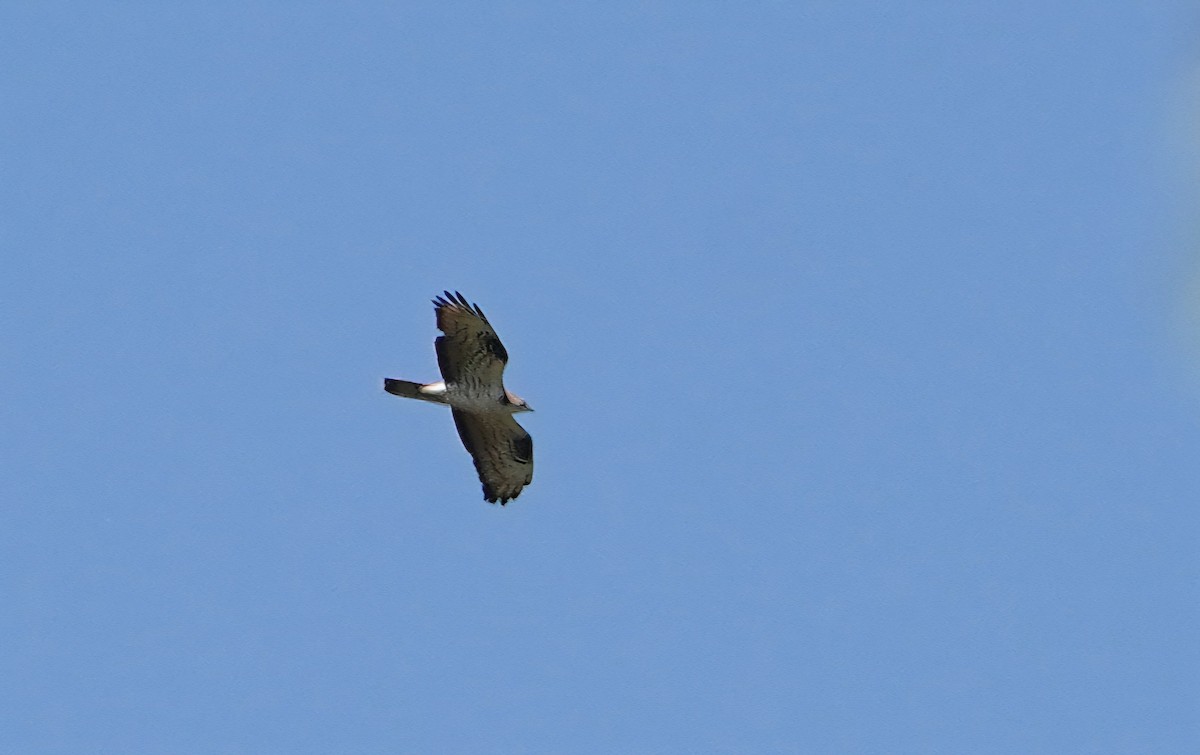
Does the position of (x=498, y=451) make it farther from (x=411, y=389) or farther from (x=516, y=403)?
(x=411, y=389)

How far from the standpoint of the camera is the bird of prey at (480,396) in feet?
95.2

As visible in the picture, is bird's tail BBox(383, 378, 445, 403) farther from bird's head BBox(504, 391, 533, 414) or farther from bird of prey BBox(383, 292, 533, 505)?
bird's head BBox(504, 391, 533, 414)

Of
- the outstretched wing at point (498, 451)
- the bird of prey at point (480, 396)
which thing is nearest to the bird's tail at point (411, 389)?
the bird of prey at point (480, 396)

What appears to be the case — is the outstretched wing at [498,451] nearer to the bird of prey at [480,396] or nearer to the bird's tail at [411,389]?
the bird of prey at [480,396]

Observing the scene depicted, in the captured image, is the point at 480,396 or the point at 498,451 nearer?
the point at 480,396

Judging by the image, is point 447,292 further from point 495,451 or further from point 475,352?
point 495,451

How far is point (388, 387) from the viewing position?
29.4 meters

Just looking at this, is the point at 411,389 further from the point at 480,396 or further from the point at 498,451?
the point at 498,451

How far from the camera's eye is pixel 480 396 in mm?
29859

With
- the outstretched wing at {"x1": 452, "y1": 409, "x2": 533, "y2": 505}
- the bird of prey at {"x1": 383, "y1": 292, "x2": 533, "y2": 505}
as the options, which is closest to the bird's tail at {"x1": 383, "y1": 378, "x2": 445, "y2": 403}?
the bird of prey at {"x1": 383, "y1": 292, "x2": 533, "y2": 505}

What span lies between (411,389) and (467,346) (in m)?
1.02

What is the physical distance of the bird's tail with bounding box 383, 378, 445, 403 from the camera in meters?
29.4

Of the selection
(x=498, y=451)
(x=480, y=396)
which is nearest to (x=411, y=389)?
(x=480, y=396)

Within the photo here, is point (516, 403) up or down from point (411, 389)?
up
